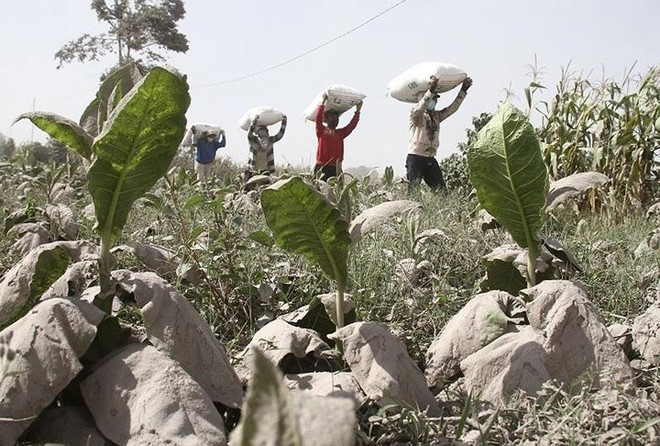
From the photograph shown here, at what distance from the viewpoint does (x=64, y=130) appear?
1.54 m

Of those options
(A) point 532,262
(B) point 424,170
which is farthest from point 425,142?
(A) point 532,262

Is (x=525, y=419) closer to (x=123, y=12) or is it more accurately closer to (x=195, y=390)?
(x=195, y=390)

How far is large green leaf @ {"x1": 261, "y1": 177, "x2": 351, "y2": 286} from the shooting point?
156 centimetres

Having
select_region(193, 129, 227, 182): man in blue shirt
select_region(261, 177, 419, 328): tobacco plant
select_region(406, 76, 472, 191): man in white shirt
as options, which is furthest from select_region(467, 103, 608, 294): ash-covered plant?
select_region(193, 129, 227, 182): man in blue shirt

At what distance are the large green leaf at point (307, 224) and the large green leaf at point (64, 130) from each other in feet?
1.40

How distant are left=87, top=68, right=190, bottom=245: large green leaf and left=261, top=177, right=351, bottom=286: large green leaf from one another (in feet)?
0.82

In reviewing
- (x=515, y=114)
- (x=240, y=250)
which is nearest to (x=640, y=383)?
(x=515, y=114)

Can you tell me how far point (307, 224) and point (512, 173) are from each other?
1.97 feet

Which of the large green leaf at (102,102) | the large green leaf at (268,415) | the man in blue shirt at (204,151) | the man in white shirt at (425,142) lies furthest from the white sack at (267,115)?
the large green leaf at (268,415)

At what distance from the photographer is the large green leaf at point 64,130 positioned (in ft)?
4.93

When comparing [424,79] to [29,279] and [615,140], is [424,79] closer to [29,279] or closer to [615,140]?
[615,140]

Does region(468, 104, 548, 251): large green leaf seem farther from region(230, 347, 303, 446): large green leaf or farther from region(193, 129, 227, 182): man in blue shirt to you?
region(193, 129, 227, 182): man in blue shirt

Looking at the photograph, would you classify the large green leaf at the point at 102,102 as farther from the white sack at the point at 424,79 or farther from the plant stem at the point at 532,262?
the white sack at the point at 424,79

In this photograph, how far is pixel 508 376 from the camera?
156cm
